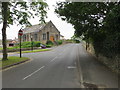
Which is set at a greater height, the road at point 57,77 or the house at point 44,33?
the house at point 44,33

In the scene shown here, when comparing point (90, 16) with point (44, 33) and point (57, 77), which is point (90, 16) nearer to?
point (57, 77)

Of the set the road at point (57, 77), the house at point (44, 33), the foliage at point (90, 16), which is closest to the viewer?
the road at point (57, 77)

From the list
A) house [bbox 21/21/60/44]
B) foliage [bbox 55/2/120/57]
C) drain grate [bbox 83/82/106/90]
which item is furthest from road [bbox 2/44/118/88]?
house [bbox 21/21/60/44]

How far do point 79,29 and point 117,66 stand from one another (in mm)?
5898

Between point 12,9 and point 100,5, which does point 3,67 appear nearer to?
point 12,9

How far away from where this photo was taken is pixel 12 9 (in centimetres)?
1645

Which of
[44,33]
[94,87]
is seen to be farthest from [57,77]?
[44,33]

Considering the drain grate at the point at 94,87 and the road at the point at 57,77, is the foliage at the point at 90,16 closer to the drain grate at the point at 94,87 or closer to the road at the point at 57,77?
the road at the point at 57,77

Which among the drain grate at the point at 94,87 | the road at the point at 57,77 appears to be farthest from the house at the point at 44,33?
the drain grate at the point at 94,87

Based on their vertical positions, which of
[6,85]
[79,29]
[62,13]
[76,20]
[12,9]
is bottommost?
[6,85]

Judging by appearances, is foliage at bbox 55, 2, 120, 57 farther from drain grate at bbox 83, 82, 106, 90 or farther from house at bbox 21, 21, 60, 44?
house at bbox 21, 21, 60, 44

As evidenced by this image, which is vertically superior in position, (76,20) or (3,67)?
(76,20)

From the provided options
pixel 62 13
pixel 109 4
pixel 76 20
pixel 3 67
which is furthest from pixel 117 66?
pixel 3 67

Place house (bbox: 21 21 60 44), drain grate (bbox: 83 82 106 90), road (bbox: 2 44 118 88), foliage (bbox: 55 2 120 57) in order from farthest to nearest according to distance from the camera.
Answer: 1. house (bbox: 21 21 60 44)
2. foliage (bbox: 55 2 120 57)
3. road (bbox: 2 44 118 88)
4. drain grate (bbox: 83 82 106 90)
